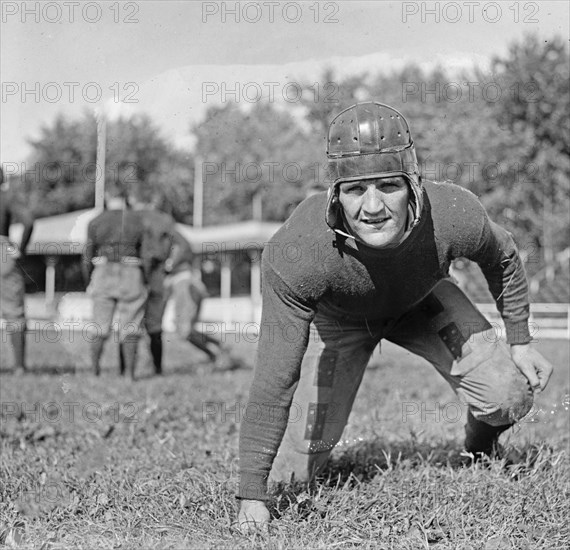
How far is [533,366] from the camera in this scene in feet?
11.6

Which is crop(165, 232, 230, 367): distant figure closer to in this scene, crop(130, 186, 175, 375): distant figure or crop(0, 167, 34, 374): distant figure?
crop(130, 186, 175, 375): distant figure

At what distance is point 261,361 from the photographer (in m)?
3.11

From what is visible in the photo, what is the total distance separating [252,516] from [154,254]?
6227 millimetres

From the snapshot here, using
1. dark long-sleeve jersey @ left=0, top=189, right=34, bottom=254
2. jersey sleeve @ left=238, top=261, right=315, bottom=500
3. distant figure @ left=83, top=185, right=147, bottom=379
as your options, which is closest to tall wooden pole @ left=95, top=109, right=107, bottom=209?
distant figure @ left=83, top=185, right=147, bottom=379

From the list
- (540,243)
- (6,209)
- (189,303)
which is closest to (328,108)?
(540,243)

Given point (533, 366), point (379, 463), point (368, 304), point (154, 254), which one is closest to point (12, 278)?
point (154, 254)

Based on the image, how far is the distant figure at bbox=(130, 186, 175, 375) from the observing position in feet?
29.5

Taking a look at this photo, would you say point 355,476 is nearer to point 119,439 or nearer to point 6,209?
point 119,439

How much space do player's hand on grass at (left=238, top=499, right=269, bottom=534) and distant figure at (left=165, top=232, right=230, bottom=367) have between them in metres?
6.65

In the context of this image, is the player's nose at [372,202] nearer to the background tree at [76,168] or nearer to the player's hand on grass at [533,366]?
the player's hand on grass at [533,366]

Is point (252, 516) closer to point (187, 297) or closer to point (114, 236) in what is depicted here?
point (114, 236)

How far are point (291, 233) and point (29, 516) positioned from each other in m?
1.46

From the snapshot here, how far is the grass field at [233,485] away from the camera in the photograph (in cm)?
307

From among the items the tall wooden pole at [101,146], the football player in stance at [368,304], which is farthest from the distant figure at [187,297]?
the football player in stance at [368,304]
